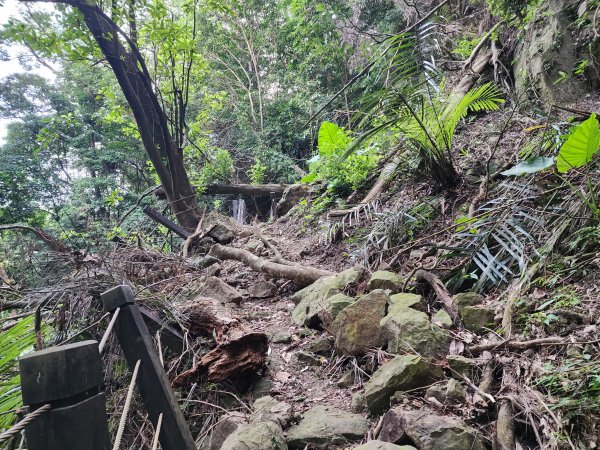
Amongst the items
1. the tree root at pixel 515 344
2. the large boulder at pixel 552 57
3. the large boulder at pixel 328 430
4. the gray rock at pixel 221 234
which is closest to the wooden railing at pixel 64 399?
the large boulder at pixel 328 430

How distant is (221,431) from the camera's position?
1.83 meters

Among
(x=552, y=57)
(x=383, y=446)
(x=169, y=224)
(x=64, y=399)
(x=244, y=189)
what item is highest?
(x=552, y=57)

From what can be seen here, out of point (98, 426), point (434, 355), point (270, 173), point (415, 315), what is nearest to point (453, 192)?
point (415, 315)

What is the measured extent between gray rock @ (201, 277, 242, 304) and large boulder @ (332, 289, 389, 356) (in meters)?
1.45

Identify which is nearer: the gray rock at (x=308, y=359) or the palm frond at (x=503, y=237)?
the palm frond at (x=503, y=237)

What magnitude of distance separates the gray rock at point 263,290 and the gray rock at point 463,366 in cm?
225

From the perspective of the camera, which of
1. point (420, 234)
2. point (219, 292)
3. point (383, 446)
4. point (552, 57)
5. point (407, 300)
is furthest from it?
point (552, 57)

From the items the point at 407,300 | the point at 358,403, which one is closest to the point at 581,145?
the point at 407,300

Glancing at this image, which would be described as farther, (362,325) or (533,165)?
(533,165)

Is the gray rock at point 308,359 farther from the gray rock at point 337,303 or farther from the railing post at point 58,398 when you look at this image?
the railing post at point 58,398

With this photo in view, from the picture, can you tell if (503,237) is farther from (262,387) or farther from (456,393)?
(262,387)

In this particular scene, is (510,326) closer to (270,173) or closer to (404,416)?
(404,416)

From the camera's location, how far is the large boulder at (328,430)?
150 cm

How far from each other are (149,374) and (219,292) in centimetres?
186
